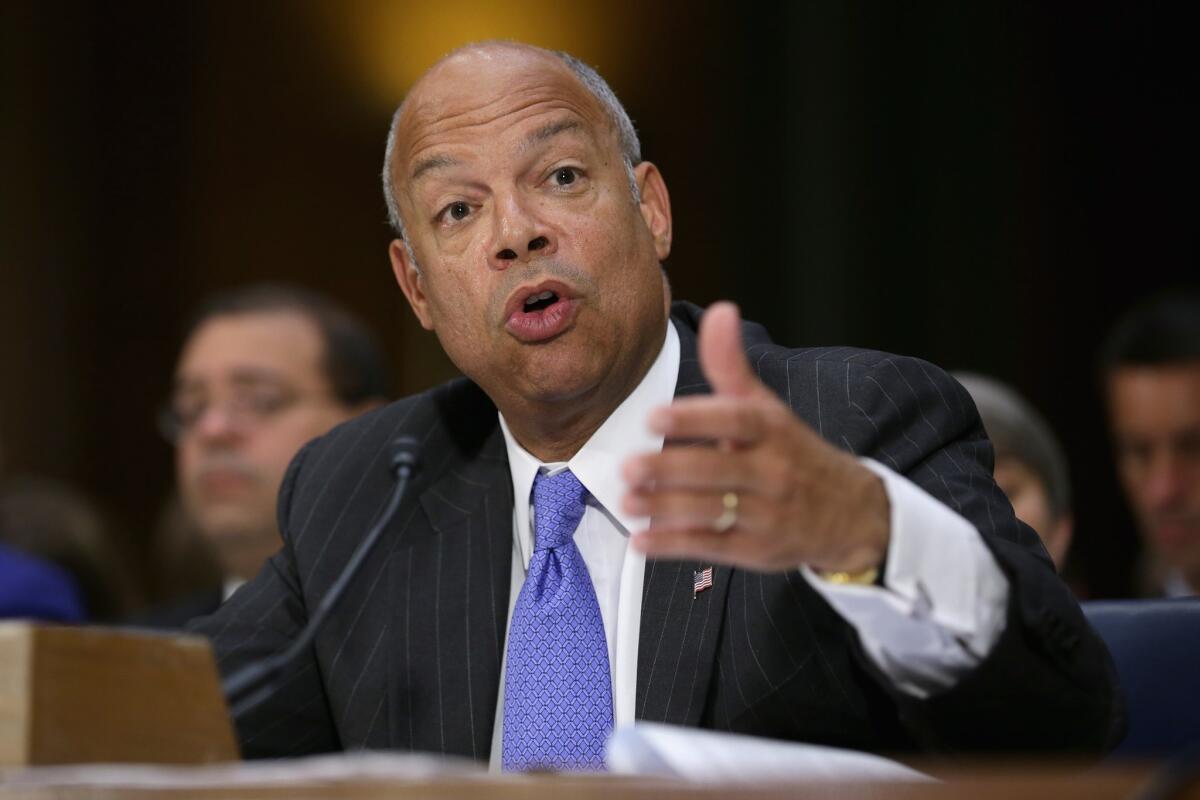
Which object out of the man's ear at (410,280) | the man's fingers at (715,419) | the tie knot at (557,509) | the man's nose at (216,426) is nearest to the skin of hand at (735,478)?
the man's fingers at (715,419)

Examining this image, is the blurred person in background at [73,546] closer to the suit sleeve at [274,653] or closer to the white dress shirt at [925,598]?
the suit sleeve at [274,653]

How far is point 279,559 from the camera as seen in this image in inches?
80.8

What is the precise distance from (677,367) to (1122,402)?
171 centimetres

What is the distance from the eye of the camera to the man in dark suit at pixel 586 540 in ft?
4.40

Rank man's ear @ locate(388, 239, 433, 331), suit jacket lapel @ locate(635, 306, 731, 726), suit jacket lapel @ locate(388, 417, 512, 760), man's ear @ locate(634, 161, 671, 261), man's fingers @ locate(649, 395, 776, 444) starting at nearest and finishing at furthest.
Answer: man's fingers @ locate(649, 395, 776, 444) < suit jacket lapel @ locate(635, 306, 731, 726) < suit jacket lapel @ locate(388, 417, 512, 760) < man's ear @ locate(634, 161, 671, 261) < man's ear @ locate(388, 239, 433, 331)

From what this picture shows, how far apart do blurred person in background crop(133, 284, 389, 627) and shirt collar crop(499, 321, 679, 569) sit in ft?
4.51

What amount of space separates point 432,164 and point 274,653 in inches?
25.7

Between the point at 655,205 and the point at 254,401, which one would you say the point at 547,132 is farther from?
the point at 254,401

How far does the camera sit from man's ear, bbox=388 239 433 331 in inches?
87.4

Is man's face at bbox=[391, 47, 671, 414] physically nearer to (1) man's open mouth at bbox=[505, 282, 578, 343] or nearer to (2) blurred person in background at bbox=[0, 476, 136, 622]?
(1) man's open mouth at bbox=[505, 282, 578, 343]

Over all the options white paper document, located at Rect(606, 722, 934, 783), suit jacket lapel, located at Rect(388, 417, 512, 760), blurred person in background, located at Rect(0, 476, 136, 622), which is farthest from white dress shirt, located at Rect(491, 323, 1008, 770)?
blurred person in background, located at Rect(0, 476, 136, 622)

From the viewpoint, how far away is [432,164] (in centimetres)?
201

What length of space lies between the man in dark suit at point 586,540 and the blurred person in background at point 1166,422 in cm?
161

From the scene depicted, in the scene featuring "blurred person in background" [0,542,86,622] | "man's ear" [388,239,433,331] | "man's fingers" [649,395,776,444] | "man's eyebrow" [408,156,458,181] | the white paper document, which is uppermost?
"man's eyebrow" [408,156,458,181]
